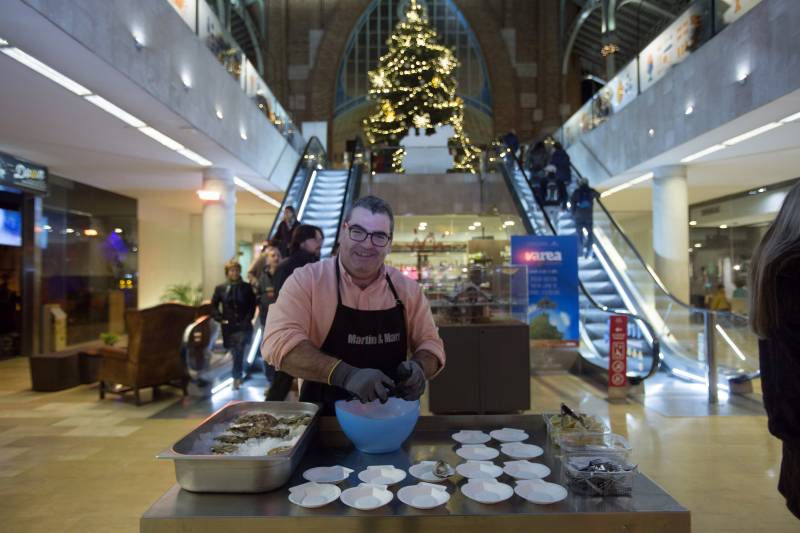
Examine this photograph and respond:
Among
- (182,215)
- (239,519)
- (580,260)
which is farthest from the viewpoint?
(182,215)

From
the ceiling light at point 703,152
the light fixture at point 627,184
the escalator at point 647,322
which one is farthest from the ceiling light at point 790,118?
the light fixture at point 627,184

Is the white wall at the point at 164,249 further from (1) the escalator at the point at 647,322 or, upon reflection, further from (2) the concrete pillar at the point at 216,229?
(1) the escalator at the point at 647,322

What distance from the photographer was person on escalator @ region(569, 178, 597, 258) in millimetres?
10758

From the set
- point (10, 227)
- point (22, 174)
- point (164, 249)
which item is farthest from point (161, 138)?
point (164, 249)

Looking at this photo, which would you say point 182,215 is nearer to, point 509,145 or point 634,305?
point 509,145

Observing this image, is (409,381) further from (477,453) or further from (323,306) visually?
(323,306)

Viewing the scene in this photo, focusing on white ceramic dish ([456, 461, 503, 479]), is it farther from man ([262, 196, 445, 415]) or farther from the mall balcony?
man ([262, 196, 445, 415])

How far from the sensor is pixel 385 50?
25703 mm

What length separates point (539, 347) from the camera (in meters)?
8.38

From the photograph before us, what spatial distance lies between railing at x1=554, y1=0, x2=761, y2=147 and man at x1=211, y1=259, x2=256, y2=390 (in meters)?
7.45

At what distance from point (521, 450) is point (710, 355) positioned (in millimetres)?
6203

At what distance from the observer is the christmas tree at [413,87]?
1858cm

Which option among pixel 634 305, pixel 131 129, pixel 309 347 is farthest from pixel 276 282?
pixel 634 305

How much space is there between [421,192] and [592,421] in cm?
1539
